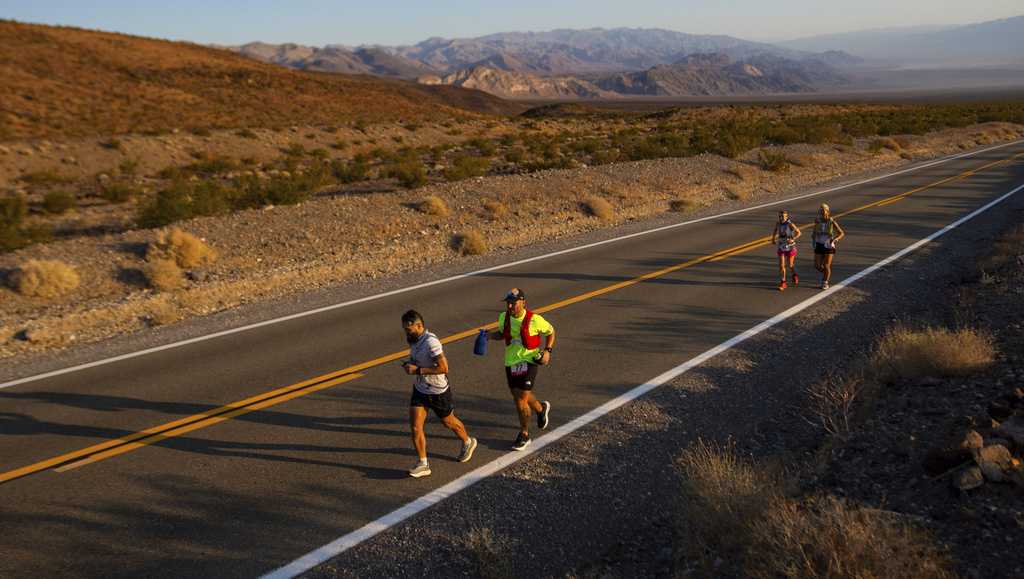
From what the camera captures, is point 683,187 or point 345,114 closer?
point 683,187

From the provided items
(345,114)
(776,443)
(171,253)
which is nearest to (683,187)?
(171,253)

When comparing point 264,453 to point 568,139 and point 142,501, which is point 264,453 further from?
point 568,139

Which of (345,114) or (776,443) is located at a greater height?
(345,114)

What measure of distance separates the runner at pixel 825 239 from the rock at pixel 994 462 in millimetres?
Answer: 8816

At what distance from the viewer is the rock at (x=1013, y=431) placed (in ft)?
19.9

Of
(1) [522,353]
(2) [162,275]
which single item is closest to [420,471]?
(1) [522,353]

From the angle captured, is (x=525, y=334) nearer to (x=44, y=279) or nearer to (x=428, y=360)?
(x=428, y=360)

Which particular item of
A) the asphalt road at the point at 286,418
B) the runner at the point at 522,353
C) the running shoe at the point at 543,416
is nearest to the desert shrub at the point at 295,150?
the asphalt road at the point at 286,418

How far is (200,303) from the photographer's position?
14242mm

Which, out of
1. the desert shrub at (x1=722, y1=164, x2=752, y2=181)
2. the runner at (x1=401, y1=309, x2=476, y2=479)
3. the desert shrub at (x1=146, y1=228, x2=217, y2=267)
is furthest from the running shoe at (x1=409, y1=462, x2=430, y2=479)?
the desert shrub at (x1=722, y1=164, x2=752, y2=181)

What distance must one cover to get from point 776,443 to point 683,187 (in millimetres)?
24030

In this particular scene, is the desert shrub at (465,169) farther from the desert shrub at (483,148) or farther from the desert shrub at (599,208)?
the desert shrub at (599,208)

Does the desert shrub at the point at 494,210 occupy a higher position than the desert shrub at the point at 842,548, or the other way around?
the desert shrub at the point at 494,210

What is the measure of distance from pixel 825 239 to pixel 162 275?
13.6 meters
